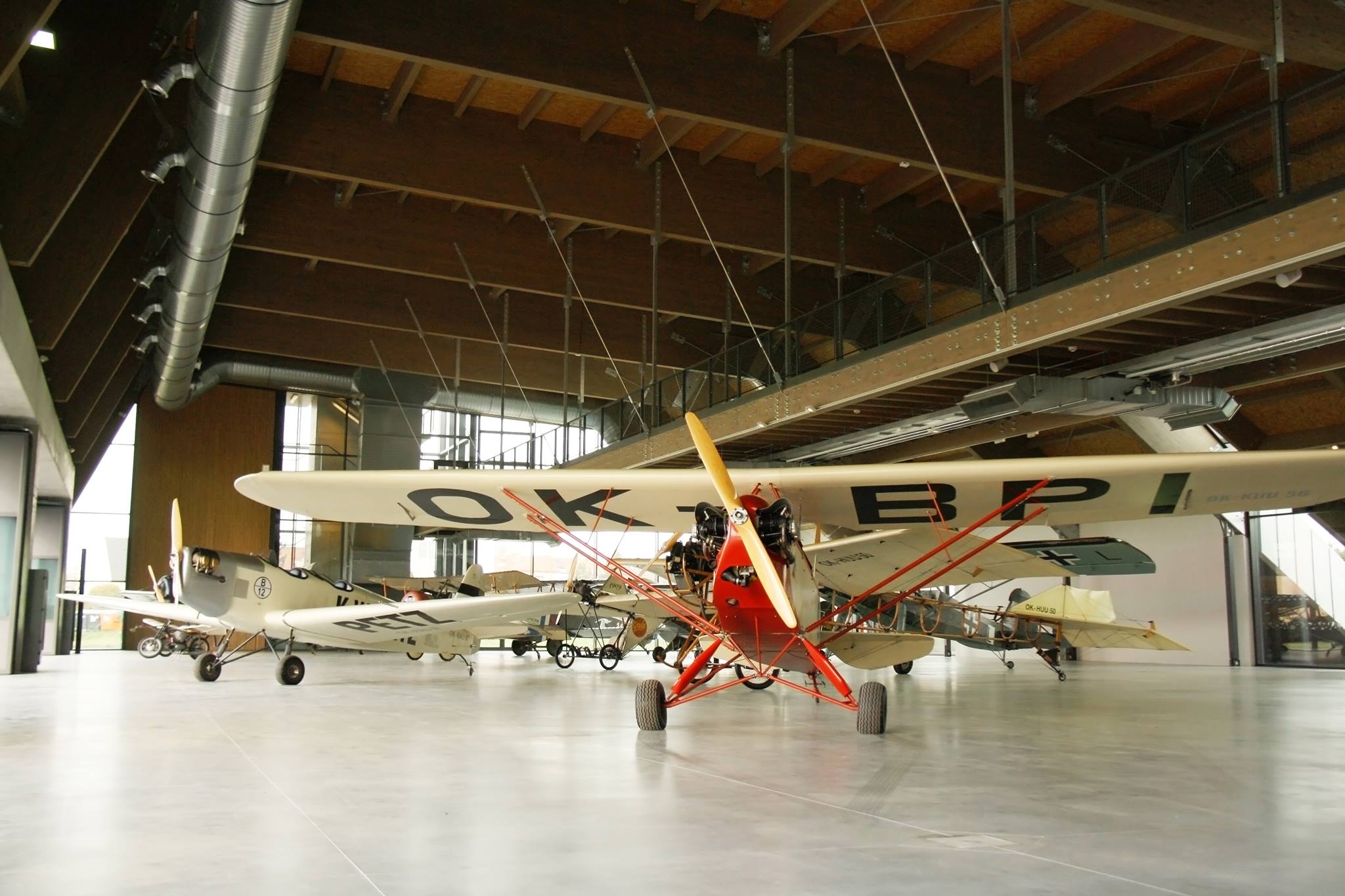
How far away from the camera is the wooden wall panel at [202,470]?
93.0 feet

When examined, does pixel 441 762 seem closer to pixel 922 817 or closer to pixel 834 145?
pixel 922 817

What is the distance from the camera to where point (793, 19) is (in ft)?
36.0

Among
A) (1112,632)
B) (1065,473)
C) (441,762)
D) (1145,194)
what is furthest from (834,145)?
(1112,632)

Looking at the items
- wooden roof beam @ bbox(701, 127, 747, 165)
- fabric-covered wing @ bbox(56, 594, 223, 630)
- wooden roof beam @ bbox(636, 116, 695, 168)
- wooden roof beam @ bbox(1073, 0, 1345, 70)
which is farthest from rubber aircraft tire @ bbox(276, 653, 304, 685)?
wooden roof beam @ bbox(1073, 0, 1345, 70)

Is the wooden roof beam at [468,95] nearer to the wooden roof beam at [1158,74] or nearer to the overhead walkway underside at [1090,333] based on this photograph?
the overhead walkway underside at [1090,333]

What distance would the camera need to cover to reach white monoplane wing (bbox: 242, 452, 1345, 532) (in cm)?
745

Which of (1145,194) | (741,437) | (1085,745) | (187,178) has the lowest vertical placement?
(1085,745)

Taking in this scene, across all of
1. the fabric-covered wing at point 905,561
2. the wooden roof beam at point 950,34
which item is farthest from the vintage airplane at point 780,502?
the wooden roof beam at point 950,34

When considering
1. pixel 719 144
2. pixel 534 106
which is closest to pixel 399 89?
pixel 534 106

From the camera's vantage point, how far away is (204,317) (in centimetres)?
1608

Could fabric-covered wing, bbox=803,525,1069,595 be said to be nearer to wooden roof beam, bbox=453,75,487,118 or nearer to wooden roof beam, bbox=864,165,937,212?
wooden roof beam, bbox=864,165,937,212

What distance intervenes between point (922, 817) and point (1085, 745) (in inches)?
134

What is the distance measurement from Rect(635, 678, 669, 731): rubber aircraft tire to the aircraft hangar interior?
77 millimetres

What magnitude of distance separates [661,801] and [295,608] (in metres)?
10.4
